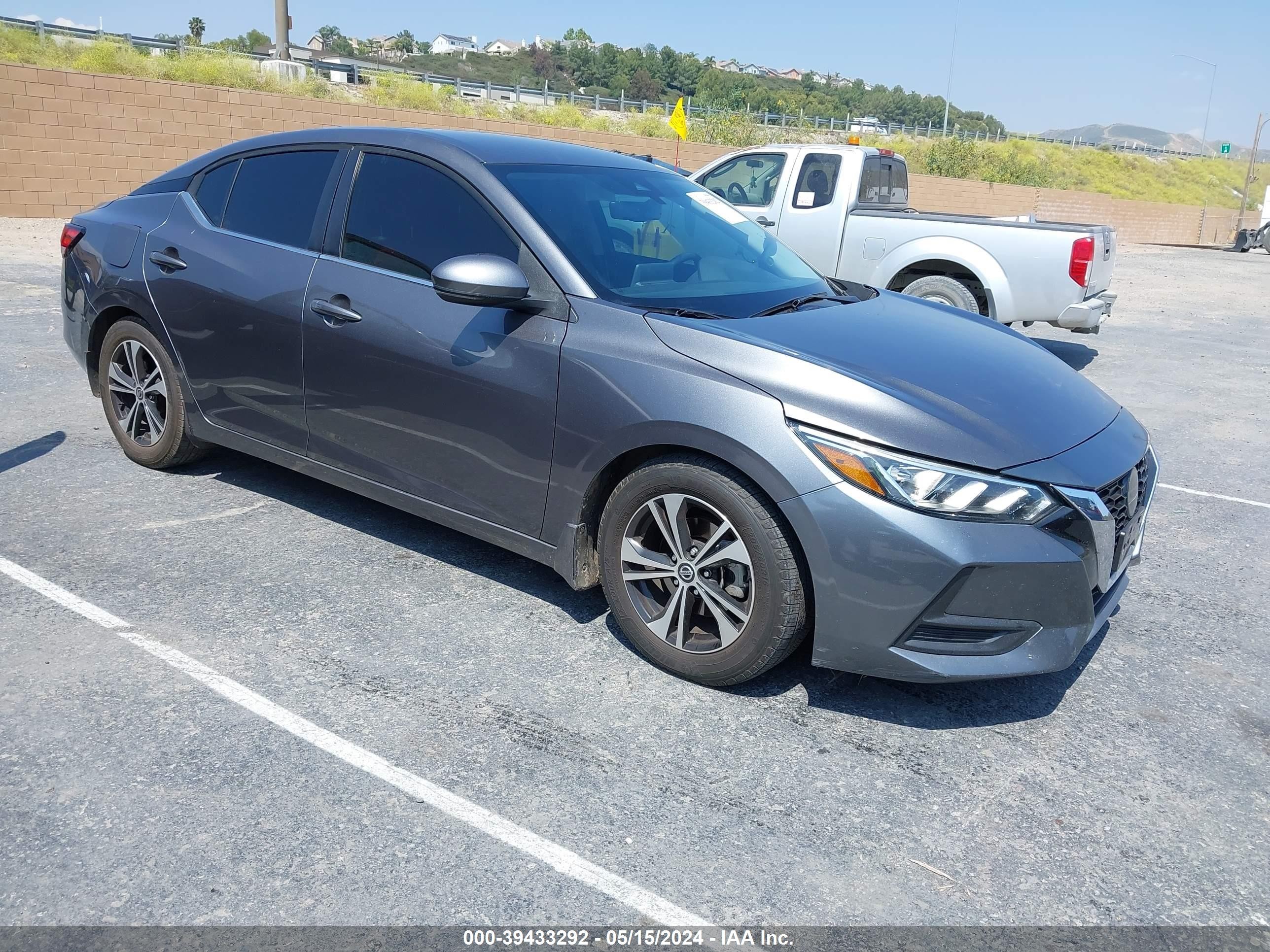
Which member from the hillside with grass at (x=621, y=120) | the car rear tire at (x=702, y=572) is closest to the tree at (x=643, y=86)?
the hillside with grass at (x=621, y=120)

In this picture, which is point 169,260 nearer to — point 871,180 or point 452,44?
point 871,180

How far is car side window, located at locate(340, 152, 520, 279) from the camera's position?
3990 mm

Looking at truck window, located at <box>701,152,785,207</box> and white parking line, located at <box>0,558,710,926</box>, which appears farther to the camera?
truck window, located at <box>701,152,785,207</box>

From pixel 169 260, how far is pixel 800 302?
9.63 feet

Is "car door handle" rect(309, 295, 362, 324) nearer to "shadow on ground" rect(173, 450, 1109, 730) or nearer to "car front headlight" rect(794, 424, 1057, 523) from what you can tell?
"shadow on ground" rect(173, 450, 1109, 730)

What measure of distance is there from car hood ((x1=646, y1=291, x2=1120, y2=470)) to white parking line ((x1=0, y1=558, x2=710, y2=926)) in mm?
1440

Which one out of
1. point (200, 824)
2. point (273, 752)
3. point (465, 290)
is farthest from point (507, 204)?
point (200, 824)

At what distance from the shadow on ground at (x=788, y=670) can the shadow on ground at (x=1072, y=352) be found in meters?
7.30

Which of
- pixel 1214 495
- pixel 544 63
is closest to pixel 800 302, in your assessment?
pixel 1214 495

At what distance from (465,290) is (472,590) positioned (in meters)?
1.27

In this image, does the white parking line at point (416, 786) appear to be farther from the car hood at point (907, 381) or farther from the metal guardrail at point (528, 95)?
the metal guardrail at point (528, 95)

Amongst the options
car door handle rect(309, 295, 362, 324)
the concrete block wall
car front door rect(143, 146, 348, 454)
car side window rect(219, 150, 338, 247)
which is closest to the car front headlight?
car door handle rect(309, 295, 362, 324)

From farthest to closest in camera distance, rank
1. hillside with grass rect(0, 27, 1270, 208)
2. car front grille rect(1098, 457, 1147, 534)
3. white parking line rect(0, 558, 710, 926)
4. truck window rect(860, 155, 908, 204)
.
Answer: hillside with grass rect(0, 27, 1270, 208) → truck window rect(860, 155, 908, 204) → car front grille rect(1098, 457, 1147, 534) → white parking line rect(0, 558, 710, 926)

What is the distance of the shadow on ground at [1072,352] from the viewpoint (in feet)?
35.1
